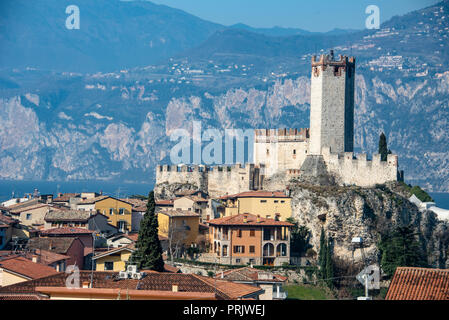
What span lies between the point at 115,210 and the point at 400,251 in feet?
73.5

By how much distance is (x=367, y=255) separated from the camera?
70.6 meters

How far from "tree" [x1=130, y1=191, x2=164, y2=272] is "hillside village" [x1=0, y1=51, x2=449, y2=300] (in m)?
0.41

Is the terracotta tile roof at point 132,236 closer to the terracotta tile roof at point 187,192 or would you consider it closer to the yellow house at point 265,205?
the yellow house at point 265,205

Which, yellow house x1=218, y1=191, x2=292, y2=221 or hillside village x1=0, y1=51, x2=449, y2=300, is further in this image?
yellow house x1=218, y1=191, x2=292, y2=221

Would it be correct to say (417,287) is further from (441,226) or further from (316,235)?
(441,226)

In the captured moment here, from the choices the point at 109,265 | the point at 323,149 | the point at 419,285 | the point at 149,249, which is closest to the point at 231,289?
the point at 419,285

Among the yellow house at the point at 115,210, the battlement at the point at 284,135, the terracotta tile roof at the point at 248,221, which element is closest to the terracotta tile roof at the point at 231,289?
the terracotta tile roof at the point at 248,221

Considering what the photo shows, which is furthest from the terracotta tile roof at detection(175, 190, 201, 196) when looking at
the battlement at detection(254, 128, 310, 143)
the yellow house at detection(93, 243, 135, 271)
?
the yellow house at detection(93, 243, 135, 271)

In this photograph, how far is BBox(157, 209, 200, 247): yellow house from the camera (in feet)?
226

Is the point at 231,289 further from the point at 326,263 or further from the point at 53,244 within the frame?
the point at 326,263

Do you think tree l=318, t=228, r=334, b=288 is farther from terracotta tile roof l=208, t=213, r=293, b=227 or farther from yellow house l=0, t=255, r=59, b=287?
yellow house l=0, t=255, r=59, b=287

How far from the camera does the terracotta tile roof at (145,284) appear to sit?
103ft

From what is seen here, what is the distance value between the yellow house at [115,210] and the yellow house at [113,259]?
56.2ft
